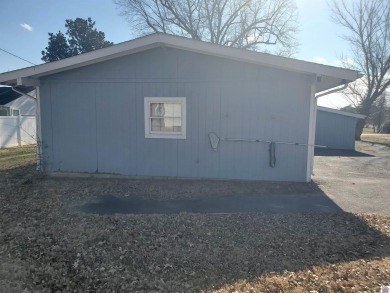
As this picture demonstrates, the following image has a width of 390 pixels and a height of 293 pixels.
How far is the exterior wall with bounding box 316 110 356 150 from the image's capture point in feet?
57.0

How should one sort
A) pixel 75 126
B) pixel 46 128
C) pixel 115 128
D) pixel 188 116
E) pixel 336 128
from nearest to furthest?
pixel 188 116 → pixel 115 128 → pixel 75 126 → pixel 46 128 → pixel 336 128

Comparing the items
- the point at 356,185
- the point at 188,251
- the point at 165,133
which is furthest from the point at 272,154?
the point at 188,251

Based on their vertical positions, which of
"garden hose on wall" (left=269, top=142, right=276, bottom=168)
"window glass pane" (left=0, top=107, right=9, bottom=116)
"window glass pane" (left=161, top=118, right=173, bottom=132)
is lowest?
"garden hose on wall" (left=269, top=142, right=276, bottom=168)

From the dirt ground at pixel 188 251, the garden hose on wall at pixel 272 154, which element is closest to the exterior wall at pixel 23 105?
the dirt ground at pixel 188 251

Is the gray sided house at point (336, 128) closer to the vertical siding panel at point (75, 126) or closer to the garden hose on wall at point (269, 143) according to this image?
the garden hose on wall at point (269, 143)

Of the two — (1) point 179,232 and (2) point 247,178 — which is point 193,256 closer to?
(1) point 179,232

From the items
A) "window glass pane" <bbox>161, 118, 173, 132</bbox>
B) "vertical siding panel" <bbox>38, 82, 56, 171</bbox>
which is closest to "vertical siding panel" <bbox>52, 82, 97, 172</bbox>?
"vertical siding panel" <bbox>38, 82, 56, 171</bbox>

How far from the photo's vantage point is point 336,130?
1775 centimetres

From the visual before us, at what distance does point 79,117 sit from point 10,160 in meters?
5.27

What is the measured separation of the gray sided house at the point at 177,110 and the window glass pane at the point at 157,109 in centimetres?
3

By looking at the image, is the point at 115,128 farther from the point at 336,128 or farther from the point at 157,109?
the point at 336,128

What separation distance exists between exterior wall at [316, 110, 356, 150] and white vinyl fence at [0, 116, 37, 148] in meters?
→ 18.0

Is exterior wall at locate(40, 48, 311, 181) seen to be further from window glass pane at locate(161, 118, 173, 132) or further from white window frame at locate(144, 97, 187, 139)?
window glass pane at locate(161, 118, 173, 132)

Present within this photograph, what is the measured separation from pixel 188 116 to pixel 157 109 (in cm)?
87
